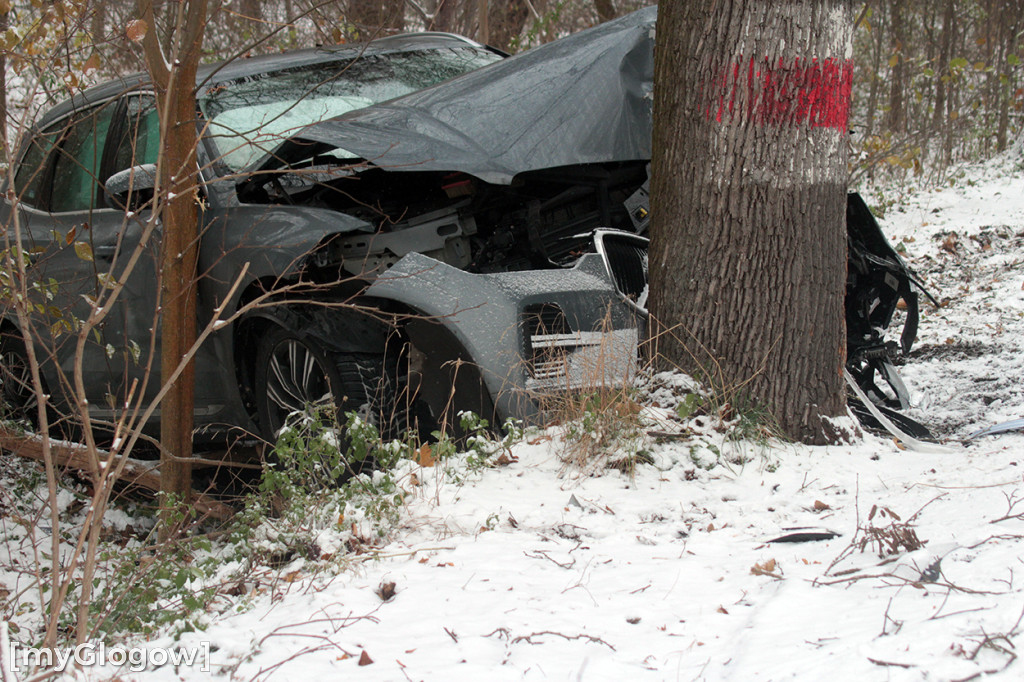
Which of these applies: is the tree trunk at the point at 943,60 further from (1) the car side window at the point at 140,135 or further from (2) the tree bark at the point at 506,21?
(1) the car side window at the point at 140,135

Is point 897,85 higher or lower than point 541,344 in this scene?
higher

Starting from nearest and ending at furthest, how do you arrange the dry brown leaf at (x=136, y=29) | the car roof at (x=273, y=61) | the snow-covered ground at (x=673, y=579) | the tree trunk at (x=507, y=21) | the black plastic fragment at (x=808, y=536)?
the snow-covered ground at (x=673, y=579) → the black plastic fragment at (x=808, y=536) → the dry brown leaf at (x=136, y=29) → the car roof at (x=273, y=61) → the tree trunk at (x=507, y=21)

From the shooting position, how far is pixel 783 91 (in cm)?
322

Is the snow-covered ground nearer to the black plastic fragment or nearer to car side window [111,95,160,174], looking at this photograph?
the black plastic fragment

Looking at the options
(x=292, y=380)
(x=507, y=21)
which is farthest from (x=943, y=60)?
(x=292, y=380)

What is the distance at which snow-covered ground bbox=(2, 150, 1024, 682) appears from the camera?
6.26 ft

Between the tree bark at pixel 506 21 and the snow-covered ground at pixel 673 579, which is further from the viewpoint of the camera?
the tree bark at pixel 506 21

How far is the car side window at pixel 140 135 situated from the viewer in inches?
159

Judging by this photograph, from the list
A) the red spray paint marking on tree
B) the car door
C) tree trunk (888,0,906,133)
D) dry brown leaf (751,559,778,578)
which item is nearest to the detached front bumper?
the red spray paint marking on tree

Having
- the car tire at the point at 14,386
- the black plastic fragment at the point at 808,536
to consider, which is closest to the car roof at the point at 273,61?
the car tire at the point at 14,386

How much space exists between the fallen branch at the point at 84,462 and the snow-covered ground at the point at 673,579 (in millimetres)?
1013

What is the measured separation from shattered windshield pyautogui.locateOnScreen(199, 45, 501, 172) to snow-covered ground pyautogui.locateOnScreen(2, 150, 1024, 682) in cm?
185

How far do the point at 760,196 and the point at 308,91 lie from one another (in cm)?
197

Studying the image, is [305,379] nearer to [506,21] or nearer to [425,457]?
[425,457]
